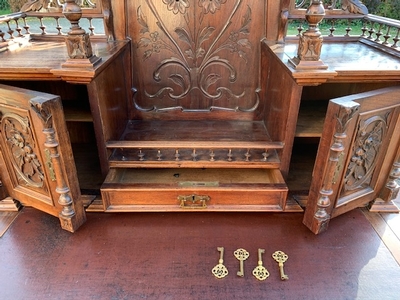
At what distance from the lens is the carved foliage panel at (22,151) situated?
883 millimetres

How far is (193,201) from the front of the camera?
106 centimetres

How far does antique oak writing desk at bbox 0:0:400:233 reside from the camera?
2.97 feet

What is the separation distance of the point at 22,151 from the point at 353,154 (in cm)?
99

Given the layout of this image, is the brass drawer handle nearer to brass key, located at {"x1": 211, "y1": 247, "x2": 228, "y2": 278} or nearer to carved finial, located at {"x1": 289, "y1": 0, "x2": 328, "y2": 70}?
brass key, located at {"x1": 211, "y1": 247, "x2": 228, "y2": 278}

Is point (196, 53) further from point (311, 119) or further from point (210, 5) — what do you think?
point (311, 119)

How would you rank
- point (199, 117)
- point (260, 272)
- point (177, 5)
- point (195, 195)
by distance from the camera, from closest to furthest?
point (260, 272)
point (195, 195)
point (177, 5)
point (199, 117)

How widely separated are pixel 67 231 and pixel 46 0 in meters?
0.89

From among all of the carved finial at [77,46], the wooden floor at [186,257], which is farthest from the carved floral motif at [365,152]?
the carved finial at [77,46]

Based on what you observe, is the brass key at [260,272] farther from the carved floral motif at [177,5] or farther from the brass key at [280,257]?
the carved floral motif at [177,5]

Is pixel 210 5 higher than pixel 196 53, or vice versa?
pixel 210 5

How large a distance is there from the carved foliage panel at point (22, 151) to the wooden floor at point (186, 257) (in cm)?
15

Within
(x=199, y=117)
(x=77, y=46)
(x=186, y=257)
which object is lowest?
(x=186, y=257)

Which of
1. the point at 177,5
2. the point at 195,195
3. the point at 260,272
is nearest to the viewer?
the point at 260,272

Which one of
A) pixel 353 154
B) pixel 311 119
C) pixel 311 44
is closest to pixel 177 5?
pixel 311 44
